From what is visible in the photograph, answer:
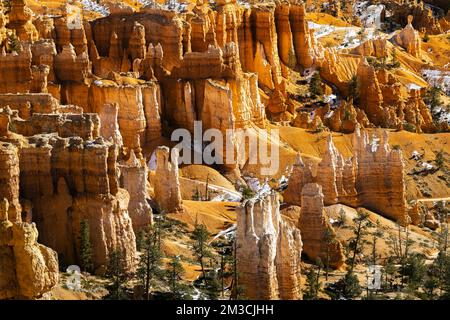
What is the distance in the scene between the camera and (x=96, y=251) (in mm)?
50781

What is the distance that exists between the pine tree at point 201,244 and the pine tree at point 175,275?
126cm

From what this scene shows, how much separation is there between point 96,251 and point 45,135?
6612 mm

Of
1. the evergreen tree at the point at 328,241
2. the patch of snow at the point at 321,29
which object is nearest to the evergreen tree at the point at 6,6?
the evergreen tree at the point at 328,241

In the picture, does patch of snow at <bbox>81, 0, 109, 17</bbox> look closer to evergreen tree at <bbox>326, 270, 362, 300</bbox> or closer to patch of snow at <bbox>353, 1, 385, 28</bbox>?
patch of snow at <bbox>353, 1, 385, 28</bbox>

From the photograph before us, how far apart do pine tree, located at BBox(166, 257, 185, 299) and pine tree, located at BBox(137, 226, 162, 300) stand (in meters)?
0.55

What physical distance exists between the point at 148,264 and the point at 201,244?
25.9 feet

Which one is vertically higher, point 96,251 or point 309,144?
point 309,144

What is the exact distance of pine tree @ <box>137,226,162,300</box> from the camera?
49.5 meters

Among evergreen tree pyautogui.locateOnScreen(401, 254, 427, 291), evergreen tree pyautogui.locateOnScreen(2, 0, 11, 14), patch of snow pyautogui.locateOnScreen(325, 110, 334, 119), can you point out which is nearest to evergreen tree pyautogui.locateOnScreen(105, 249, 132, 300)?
evergreen tree pyautogui.locateOnScreen(401, 254, 427, 291)

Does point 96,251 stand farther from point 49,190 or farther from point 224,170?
Answer: point 224,170

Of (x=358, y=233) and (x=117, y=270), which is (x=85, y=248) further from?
(x=358, y=233)

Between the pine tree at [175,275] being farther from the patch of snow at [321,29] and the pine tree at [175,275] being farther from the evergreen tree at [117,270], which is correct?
the patch of snow at [321,29]
